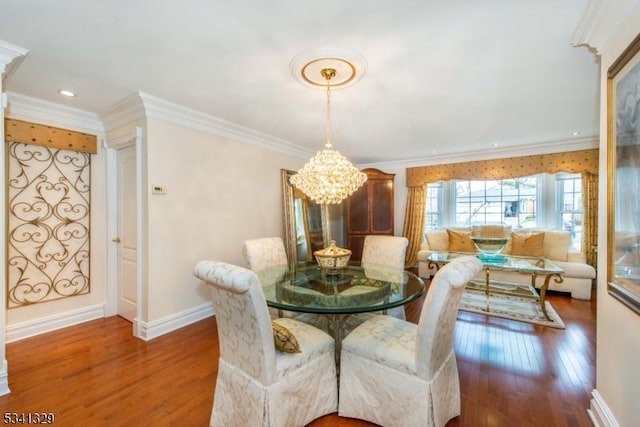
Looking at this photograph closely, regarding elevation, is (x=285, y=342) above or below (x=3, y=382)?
above

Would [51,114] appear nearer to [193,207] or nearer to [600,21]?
[193,207]

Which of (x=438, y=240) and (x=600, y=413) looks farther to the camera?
(x=438, y=240)

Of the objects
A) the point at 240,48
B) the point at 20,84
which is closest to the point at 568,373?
the point at 240,48

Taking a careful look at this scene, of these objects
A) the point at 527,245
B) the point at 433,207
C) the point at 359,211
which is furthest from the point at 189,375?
the point at 433,207

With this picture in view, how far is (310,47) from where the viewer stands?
1739mm

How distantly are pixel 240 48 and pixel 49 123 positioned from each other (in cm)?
242

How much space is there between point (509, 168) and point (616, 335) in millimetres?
3757

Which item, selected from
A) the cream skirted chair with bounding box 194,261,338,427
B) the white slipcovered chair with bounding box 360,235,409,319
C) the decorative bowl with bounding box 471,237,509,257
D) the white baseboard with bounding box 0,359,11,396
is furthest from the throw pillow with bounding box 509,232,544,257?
the white baseboard with bounding box 0,359,11,396

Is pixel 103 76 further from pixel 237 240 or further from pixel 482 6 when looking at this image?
pixel 482 6

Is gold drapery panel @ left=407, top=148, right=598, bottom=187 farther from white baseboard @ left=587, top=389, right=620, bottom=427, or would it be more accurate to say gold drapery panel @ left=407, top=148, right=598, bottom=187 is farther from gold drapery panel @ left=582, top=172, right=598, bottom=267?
white baseboard @ left=587, top=389, right=620, bottom=427

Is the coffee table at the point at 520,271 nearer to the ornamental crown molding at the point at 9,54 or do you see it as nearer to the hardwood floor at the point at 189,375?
the hardwood floor at the point at 189,375

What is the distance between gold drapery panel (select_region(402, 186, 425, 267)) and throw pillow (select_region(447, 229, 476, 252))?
2.01ft

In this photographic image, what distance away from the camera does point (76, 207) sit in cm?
292

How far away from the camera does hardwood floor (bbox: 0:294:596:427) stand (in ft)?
5.39
